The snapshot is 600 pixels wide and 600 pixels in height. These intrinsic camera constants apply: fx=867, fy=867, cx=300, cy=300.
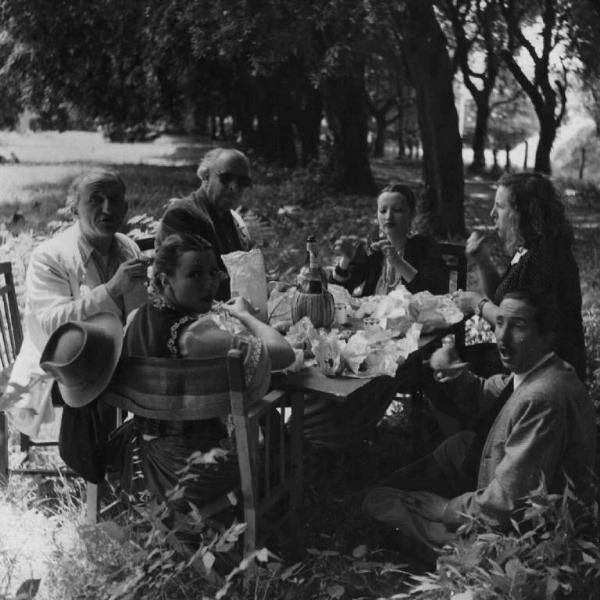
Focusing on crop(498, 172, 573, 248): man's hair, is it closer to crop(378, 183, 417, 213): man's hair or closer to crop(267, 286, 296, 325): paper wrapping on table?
crop(378, 183, 417, 213): man's hair

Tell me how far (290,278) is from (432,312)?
4740 millimetres

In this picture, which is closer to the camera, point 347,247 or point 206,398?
point 206,398

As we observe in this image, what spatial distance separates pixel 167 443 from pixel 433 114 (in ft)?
29.1

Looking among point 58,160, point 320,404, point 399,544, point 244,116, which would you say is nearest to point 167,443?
point 399,544

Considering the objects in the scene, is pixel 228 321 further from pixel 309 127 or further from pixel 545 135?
pixel 545 135

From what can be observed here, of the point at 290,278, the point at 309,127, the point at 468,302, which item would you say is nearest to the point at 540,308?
the point at 468,302

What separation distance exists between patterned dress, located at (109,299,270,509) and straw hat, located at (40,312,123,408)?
5.3 inches

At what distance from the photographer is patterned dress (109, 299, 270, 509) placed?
2.98m

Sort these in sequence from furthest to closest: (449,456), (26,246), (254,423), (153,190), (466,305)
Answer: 1. (153,190)
2. (26,246)
3. (466,305)
4. (449,456)
5. (254,423)

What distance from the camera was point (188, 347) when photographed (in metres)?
2.97

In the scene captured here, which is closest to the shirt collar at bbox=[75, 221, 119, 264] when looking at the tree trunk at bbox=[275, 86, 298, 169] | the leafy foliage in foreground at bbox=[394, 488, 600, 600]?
the leafy foliage in foreground at bbox=[394, 488, 600, 600]

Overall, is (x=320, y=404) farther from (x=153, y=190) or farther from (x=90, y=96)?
(x=90, y=96)

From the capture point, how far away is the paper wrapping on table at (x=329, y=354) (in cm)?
331

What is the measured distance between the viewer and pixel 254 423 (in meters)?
2.99
